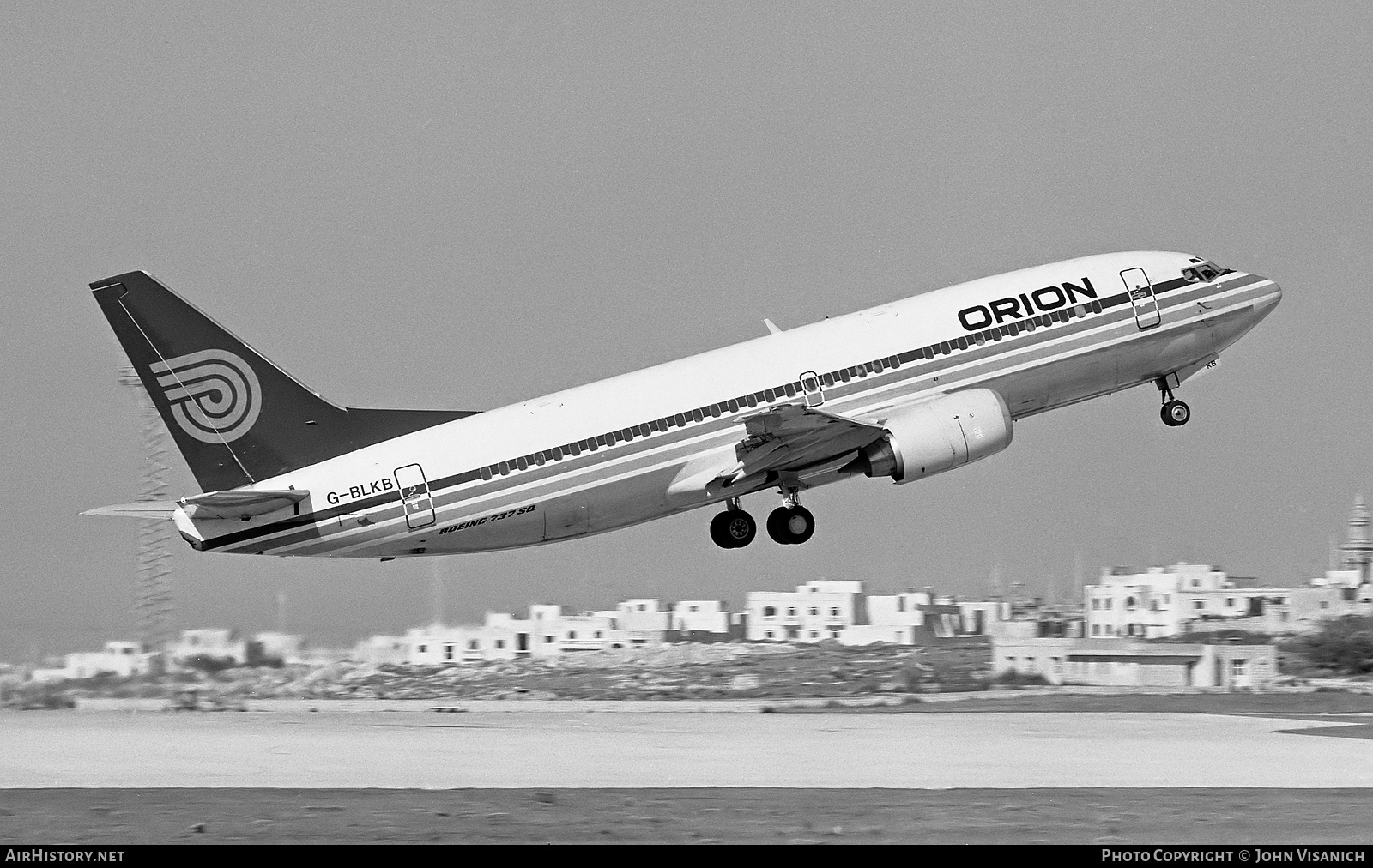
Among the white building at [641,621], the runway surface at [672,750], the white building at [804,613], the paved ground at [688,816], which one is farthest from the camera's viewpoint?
the white building at [804,613]

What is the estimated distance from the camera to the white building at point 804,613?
68812 millimetres

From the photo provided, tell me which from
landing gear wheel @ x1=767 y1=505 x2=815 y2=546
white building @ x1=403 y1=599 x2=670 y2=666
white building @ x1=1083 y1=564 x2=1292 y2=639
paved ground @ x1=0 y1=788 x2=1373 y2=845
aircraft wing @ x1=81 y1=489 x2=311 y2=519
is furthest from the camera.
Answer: white building @ x1=1083 y1=564 x2=1292 y2=639

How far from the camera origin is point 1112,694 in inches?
2409

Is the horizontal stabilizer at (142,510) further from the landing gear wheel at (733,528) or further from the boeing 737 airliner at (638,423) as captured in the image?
the landing gear wheel at (733,528)

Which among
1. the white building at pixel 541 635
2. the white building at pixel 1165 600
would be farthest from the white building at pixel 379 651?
the white building at pixel 1165 600

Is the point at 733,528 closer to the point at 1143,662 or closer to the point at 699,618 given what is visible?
the point at 699,618

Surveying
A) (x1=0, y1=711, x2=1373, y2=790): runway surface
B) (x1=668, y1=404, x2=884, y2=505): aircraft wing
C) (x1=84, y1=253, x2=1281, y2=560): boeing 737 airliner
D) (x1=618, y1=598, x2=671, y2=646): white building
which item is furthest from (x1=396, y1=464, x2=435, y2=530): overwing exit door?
(x1=618, y1=598, x2=671, y2=646): white building

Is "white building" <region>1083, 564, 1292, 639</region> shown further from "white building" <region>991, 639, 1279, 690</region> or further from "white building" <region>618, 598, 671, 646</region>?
"white building" <region>618, 598, 671, 646</region>

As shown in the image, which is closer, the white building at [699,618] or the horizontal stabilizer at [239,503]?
the horizontal stabilizer at [239,503]

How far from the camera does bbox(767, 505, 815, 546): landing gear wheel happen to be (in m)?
49.7

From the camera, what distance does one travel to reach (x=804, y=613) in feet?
234

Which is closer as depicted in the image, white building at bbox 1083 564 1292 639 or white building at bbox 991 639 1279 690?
white building at bbox 991 639 1279 690

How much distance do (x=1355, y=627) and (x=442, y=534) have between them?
39149 mm

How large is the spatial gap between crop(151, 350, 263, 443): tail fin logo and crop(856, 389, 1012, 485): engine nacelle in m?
16.1
